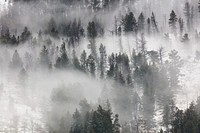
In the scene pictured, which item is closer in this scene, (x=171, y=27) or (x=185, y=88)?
(x=185, y=88)

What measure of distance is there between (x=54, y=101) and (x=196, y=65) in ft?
177

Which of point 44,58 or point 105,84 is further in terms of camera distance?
point 44,58

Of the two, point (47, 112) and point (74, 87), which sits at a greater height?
point (74, 87)

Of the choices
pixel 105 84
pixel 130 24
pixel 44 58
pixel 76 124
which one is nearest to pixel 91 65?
pixel 105 84

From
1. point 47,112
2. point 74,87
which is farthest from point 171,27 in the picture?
point 47,112

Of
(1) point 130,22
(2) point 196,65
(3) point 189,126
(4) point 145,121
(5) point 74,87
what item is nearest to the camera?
(3) point 189,126

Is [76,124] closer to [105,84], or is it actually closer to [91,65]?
[105,84]

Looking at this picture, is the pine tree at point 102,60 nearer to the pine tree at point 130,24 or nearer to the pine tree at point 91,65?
the pine tree at point 91,65

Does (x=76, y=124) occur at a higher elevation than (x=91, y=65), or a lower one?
lower

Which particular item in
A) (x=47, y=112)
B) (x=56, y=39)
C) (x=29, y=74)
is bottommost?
(x=47, y=112)

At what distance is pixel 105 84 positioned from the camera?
5404 inches

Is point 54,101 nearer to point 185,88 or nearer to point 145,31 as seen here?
point 185,88

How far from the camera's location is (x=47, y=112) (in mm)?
128500

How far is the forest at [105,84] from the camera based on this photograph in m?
118
